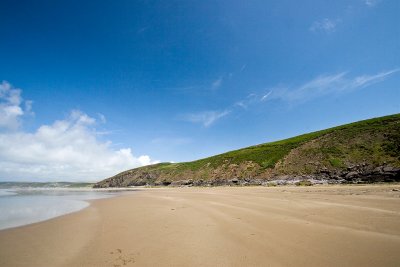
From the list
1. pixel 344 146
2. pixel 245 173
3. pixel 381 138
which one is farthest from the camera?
pixel 245 173

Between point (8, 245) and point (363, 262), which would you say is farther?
point (8, 245)

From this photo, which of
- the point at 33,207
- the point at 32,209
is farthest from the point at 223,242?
→ the point at 33,207

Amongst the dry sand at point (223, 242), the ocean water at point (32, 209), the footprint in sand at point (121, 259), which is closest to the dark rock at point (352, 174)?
the dry sand at point (223, 242)

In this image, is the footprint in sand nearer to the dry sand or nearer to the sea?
the dry sand

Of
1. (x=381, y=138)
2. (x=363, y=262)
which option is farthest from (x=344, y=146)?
(x=363, y=262)

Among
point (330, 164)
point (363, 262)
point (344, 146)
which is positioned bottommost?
point (363, 262)

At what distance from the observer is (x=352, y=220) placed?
741 cm

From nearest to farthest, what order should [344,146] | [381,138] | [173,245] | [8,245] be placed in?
1. [173,245]
2. [8,245]
3. [381,138]
4. [344,146]

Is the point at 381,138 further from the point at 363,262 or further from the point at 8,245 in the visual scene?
the point at 8,245

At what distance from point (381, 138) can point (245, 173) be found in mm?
25504

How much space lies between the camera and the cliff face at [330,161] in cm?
Answer: 3008

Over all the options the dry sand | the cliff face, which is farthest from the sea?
the cliff face

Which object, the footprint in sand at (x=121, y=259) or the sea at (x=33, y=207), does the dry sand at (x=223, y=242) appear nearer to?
the footprint in sand at (x=121, y=259)

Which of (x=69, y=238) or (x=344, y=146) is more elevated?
(x=344, y=146)
